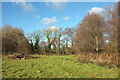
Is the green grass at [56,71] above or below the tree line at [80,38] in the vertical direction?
below

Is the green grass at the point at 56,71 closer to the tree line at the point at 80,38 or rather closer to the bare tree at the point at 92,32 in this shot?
the tree line at the point at 80,38

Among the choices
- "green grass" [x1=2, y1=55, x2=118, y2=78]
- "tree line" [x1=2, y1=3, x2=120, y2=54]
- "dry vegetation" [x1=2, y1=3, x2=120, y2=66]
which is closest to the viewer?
"green grass" [x1=2, y1=55, x2=118, y2=78]

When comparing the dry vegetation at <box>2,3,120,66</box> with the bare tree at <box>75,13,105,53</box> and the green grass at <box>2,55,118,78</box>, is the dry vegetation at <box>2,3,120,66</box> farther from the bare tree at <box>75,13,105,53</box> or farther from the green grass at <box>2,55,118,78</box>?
the green grass at <box>2,55,118,78</box>

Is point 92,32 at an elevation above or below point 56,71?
above

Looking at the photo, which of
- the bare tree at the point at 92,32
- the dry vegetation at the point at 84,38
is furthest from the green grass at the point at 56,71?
the bare tree at the point at 92,32

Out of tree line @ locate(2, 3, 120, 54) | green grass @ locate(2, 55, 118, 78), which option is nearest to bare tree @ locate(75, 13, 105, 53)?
tree line @ locate(2, 3, 120, 54)

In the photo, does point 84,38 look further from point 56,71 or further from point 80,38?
point 56,71

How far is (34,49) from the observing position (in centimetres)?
2102

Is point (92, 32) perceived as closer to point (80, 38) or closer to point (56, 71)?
point (80, 38)

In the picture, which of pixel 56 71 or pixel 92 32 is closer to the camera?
pixel 56 71

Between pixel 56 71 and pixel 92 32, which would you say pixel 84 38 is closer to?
pixel 92 32

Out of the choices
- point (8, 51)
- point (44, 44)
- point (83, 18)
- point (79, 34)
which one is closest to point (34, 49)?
point (44, 44)

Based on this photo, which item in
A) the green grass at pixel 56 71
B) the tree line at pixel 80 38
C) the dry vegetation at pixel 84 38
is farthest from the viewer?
the tree line at pixel 80 38

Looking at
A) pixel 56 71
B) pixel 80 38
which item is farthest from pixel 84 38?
pixel 56 71
